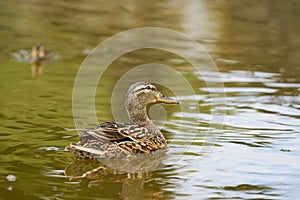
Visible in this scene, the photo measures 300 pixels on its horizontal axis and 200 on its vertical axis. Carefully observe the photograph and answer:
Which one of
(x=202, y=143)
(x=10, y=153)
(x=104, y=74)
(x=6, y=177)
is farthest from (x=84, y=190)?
(x=104, y=74)

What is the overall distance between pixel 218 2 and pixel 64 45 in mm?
6742

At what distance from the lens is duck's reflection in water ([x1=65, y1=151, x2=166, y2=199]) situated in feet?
23.8

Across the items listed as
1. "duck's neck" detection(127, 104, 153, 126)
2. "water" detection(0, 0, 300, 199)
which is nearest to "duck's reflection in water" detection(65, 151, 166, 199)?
"water" detection(0, 0, 300, 199)

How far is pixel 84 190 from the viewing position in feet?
23.3

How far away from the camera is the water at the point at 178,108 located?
24.0 ft

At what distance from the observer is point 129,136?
8250 millimetres

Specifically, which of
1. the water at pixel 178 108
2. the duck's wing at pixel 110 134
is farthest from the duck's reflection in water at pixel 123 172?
the duck's wing at pixel 110 134

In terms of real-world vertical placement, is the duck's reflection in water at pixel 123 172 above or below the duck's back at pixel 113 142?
below

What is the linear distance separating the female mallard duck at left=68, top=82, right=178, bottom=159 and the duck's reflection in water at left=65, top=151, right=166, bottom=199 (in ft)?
0.25

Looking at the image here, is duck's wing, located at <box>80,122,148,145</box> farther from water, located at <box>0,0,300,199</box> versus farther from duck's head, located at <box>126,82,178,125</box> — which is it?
duck's head, located at <box>126,82,178,125</box>

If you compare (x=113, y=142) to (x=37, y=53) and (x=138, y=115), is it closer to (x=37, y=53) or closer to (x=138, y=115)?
(x=138, y=115)

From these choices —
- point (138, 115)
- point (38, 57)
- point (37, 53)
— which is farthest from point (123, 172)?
point (37, 53)

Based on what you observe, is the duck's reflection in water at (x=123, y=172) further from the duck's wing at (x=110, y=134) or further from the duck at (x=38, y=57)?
the duck at (x=38, y=57)

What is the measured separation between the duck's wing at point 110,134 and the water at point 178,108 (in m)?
0.28
